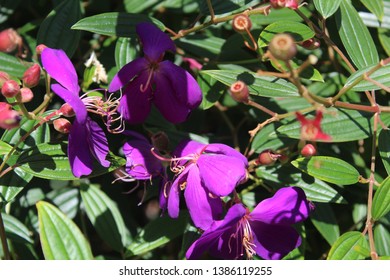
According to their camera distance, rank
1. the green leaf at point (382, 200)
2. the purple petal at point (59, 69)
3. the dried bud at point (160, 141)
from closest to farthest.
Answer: the purple petal at point (59, 69)
the green leaf at point (382, 200)
the dried bud at point (160, 141)

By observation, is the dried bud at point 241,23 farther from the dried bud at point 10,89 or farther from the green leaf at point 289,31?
the dried bud at point 10,89

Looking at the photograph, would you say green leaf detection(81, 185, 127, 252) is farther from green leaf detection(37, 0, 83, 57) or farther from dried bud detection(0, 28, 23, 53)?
dried bud detection(0, 28, 23, 53)

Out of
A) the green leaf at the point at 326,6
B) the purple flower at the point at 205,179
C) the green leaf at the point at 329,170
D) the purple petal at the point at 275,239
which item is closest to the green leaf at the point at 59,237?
the purple flower at the point at 205,179

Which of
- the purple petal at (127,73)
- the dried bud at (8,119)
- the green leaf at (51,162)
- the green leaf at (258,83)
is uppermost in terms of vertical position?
the dried bud at (8,119)

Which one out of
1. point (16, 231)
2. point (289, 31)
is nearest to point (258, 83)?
point (289, 31)

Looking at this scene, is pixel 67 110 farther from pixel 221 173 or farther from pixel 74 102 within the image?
pixel 221 173

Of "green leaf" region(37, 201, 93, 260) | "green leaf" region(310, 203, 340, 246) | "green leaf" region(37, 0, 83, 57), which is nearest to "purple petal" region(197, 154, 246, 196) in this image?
"green leaf" region(37, 201, 93, 260)

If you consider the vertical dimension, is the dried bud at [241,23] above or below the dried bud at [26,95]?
above
